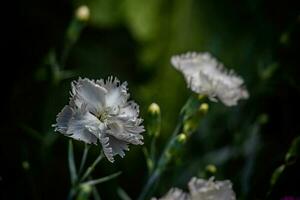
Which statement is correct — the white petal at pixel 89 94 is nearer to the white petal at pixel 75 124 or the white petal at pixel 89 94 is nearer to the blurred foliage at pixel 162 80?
the white petal at pixel 75 124

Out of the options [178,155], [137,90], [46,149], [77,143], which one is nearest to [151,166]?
[178,155]

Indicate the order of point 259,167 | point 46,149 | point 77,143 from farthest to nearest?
point 77,143 → point 259,167 → point 46,149

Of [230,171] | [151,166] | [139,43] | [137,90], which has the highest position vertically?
[139,43]

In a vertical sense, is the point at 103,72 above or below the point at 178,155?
above

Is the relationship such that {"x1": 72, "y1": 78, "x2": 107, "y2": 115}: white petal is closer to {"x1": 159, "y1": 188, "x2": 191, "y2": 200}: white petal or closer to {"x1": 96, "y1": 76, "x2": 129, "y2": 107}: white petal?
{"x1": 96, "y1": 76, "x2": 129, "y2": 107}: white petal

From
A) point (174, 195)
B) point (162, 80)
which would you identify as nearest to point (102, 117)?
point (174, 195)

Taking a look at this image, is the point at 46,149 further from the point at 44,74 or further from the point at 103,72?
the point at 103,72

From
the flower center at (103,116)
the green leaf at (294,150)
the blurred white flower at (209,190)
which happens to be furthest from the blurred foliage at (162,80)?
the flower center at (103,116)
